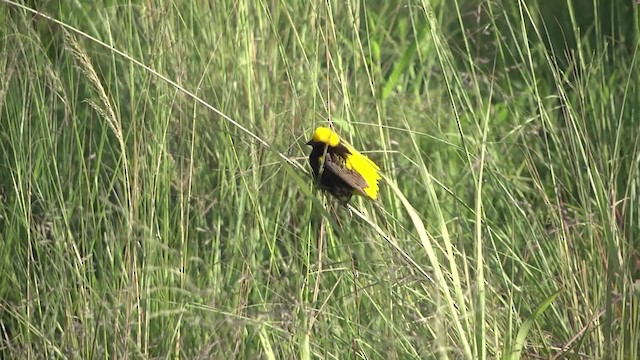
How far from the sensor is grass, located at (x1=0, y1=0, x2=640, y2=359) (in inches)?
84.3

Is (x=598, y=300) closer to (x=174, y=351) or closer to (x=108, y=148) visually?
(x=174, y=351)

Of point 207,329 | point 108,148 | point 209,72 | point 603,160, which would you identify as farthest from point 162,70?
point 603,160

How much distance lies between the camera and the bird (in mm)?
2121

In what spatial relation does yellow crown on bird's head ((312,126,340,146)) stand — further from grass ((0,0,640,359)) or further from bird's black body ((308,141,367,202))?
grass ((0,0,640,359))

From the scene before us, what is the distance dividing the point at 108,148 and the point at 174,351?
95 centimetres

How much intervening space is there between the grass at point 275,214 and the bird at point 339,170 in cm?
6

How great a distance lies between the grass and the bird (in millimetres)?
59

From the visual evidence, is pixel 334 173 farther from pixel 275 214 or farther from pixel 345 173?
pixel 275 214

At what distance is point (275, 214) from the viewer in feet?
8.96

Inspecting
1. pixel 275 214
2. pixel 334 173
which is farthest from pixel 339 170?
pixel 275 214

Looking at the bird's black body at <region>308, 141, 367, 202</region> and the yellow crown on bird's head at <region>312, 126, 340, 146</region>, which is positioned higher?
the yellow crown on bird's head at <region>312, 126, 340, 146</region>

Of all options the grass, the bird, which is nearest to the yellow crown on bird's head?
the bird

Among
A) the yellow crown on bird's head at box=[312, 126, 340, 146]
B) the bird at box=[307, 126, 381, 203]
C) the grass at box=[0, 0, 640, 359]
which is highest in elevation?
the yellow crown on bird's head at box=[312, 126, 340, 146]

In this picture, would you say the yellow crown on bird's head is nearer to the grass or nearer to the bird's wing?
the bird's wing
